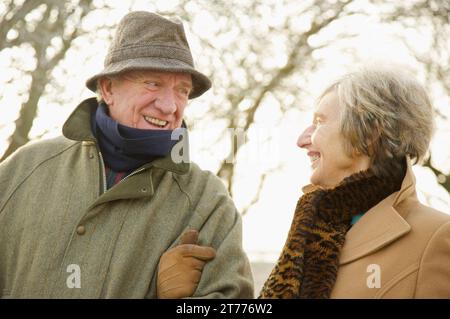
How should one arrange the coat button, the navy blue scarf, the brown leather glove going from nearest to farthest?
the brown leather glove → the coat button → the navy blue scarf

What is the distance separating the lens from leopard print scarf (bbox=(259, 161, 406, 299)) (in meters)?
3.09

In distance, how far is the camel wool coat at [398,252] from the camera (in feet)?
9.42

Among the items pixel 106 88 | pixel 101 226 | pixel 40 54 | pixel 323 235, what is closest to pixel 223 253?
pixel 323 235

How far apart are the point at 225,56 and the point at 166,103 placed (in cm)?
480

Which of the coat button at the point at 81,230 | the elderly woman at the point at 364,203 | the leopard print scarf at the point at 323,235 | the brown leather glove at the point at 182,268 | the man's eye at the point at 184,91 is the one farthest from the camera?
the man's eye at the point at 184,91

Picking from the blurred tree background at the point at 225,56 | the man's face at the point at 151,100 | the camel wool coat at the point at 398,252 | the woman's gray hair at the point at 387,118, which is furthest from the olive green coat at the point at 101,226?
the blurred tree background at the point at 225,56

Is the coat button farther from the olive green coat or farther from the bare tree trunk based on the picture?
the bare tree trunk

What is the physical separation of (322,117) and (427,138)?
50 centimetres

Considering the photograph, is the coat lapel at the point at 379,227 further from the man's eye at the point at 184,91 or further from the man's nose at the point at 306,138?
the man's eye at the point at 184,91

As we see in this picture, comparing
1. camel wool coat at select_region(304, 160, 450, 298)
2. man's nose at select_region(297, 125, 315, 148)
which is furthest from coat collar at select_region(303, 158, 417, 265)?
man's nose at select_region(297, 125, 315, 148)

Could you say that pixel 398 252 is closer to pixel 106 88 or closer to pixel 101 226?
pixel 101 226

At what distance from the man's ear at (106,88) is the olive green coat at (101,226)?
0.71 feet

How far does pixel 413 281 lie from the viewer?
289 centimetres

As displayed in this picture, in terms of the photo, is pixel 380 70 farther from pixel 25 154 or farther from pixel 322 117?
pixel 25 154
